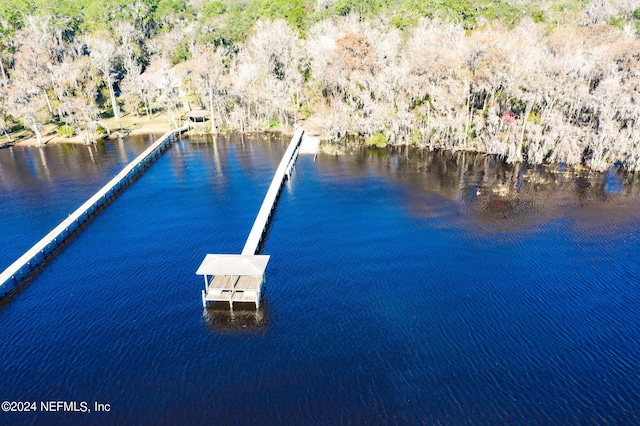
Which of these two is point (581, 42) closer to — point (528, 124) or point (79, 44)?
point (528, 124)

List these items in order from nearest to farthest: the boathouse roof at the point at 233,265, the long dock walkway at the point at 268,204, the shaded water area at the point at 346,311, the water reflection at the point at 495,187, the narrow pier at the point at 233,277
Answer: the shaded water area at the point at 346,311 → the narrow pier at the point at 233,277 → the boathouse roof at the point at 233,265 → the long dock walkway at the point at 268,204 → the water reflection at the point at 495,187

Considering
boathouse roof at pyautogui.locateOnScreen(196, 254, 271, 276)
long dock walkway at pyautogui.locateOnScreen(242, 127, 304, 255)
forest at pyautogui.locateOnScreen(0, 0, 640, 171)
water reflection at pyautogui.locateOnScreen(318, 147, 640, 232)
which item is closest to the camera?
boathouse roof at pyautogui.locateOnScreen(196, 254, 271, 276)

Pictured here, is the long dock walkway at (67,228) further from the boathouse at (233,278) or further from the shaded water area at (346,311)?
the boathouse at (233,278)

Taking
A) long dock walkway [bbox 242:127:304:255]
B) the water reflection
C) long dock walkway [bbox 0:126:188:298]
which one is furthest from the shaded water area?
long dock walkway [bbox 0:126:188:298]

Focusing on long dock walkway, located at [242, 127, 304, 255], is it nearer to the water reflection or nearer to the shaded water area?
the shaded water area

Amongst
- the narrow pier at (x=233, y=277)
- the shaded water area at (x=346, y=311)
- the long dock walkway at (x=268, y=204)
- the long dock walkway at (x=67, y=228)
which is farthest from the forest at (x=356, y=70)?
the narrow pier at (x=233, y=277)

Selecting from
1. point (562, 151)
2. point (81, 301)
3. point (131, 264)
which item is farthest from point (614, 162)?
point (81, 301)

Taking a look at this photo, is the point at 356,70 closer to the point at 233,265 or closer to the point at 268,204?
the point at 268,204
